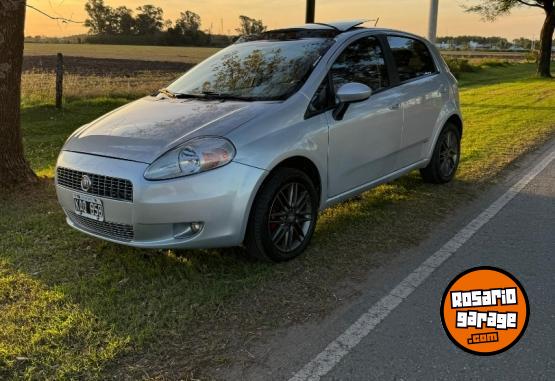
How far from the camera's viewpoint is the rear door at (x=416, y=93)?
18.0 ft

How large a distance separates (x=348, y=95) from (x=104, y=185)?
6.65 feet

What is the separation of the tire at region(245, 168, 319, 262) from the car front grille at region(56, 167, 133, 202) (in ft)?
2.91

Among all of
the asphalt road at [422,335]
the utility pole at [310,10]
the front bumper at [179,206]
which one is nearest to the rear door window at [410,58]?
the asphalt road at [422,335]

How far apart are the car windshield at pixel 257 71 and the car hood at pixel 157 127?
0.25 meters

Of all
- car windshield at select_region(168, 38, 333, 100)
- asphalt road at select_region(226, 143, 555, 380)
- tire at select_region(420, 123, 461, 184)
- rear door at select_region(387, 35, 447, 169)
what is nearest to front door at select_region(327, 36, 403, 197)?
rear door at select_region(387, 35, 447, 169)

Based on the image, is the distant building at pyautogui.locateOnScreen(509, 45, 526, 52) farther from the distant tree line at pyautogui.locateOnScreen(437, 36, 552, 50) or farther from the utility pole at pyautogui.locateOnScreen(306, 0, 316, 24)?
the utility pole at pyautogui.locateOnScreen(306, 0, 316, 24)

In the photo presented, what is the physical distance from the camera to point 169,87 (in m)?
5.20

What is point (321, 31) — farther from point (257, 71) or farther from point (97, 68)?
point (97, 68)

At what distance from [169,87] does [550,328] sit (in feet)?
12.3

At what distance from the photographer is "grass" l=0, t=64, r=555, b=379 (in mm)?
3004

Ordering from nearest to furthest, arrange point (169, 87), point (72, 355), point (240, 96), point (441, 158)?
point (72, 355) < point (240, 96) < point (169, 87) < point (441, 158)

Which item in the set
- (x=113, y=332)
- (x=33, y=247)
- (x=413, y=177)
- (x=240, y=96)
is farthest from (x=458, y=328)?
(x=413, y=177)

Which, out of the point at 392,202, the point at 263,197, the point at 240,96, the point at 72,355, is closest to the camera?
the point at 72,355

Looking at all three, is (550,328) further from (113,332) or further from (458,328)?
(113,332)
